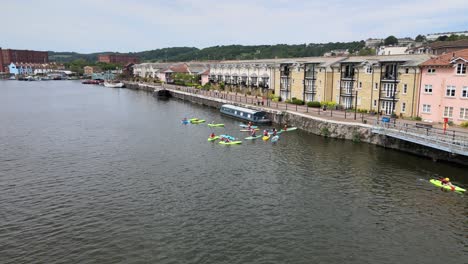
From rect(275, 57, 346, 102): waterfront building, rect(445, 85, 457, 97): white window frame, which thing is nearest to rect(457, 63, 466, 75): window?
rect(445, 85, 457, 97): white window frame

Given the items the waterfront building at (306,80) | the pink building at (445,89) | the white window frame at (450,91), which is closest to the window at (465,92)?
the pink building at (445,89)

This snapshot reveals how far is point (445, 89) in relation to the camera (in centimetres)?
5103

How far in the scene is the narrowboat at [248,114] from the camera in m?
69.4

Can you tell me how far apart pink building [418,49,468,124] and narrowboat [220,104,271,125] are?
26896mm

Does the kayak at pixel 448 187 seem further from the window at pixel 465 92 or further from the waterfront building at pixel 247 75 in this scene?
the waterfront building at pixel 247 75

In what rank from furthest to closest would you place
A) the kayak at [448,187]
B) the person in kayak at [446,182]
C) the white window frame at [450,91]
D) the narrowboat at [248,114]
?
the narrowboat at [248,114] → the white window frame at [450,91] → the person in kayak at [446,182] → the kayak at [448,187]

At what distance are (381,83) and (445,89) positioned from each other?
35.7 feet

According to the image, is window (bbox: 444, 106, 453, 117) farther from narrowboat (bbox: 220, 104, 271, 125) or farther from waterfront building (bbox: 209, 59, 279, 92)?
waterfront building (bbox: 209, 59, 279, 92)

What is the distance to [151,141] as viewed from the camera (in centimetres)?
5438

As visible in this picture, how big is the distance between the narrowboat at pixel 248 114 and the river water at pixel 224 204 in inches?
623

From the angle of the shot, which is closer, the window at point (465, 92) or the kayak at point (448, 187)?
the kayak at point (448, 187)

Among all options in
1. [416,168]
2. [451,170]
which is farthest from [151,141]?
[451,170]

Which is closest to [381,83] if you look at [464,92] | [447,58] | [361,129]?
[447,58]

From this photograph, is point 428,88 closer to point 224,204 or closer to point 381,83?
point 381,83
